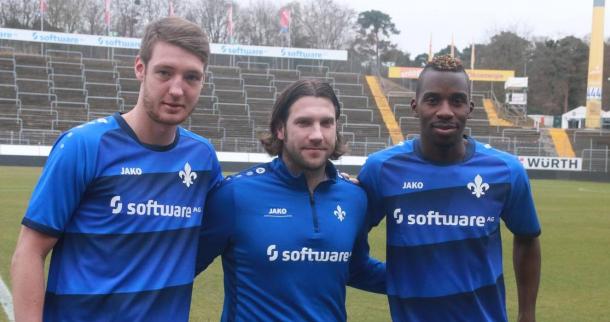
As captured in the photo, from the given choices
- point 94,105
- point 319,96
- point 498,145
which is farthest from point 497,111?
point 319,96

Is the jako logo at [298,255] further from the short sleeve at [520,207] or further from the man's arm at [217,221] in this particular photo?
the short sleeve at [520,207]

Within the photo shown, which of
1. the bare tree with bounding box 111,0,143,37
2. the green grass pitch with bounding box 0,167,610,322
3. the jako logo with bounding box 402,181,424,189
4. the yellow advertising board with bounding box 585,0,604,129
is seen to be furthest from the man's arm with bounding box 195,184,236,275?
the bare tree with bounding box 111,0,143,37

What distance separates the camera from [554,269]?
9305 mm

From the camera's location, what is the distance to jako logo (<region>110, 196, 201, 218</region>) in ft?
8.86

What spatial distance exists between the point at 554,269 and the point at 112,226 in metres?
8.06

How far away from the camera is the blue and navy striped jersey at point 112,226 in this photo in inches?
102

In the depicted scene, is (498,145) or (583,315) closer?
(583,315)

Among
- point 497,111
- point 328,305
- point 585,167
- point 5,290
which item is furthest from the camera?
point 497,111

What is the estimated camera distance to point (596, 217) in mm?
16266

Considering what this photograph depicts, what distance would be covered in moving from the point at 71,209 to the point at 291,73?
47354mm

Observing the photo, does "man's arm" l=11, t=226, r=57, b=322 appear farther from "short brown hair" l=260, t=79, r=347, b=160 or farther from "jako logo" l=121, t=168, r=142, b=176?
"short brown hair" l=260, t=79, r=347, b=160

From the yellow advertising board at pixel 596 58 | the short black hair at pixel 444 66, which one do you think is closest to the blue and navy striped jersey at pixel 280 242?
the short black hair at pixel 444 66

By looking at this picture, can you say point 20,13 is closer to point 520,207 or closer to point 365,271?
point 365,271

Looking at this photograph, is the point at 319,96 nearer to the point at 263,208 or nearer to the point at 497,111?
the point at 263,208
